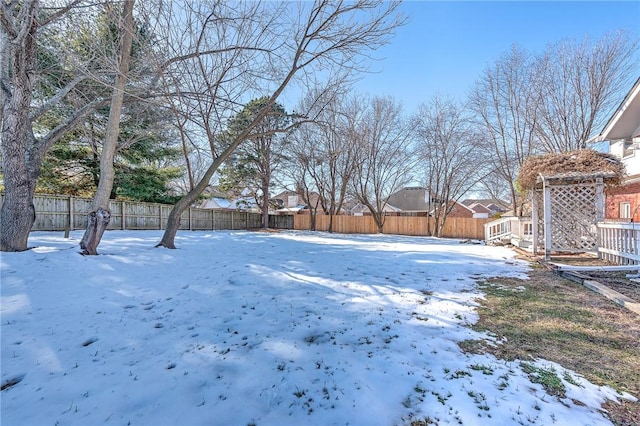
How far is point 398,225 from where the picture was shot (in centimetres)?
2159

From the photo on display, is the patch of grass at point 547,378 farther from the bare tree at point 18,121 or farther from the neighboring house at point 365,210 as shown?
the neighboring house at point 365,210

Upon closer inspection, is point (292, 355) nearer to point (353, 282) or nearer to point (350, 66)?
point (353, 282)

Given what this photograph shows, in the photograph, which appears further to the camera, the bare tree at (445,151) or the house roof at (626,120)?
the bare tree at (445,151)

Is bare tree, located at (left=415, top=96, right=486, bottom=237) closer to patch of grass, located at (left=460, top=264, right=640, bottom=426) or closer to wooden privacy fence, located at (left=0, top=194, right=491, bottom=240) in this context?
wooden privacy fence, located at (left=0, top=194, right=491, bottom=240)

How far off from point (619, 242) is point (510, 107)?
1122 cm

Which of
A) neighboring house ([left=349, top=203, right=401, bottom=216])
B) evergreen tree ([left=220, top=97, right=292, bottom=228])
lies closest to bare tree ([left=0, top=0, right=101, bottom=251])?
evergreen tree ([left=220, top=97, right=292, bottom=228])

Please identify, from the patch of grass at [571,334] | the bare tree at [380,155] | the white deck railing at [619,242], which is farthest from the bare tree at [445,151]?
the patch of grass at [571,334]

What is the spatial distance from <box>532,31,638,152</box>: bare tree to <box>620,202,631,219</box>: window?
3285 millimetres

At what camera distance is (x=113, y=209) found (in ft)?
42.0

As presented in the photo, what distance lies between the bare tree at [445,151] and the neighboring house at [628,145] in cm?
703

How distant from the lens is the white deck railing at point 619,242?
5.25 metres

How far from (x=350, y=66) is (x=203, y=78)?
331 cm

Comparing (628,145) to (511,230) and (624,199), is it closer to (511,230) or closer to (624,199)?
(624,199)

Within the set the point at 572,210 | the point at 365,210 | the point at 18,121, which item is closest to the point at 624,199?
the point at 572,210
